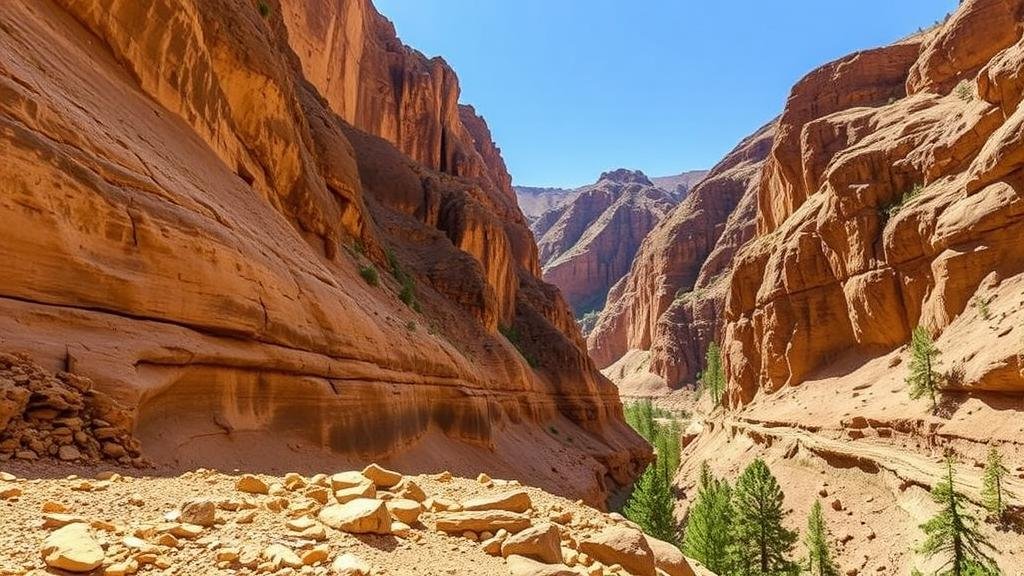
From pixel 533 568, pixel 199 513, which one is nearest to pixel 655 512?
pixel 533 568

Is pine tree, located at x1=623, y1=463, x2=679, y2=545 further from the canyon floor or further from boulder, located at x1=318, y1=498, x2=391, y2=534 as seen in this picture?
boulder, located at x1=318, y1=498, x2=391, y2=534

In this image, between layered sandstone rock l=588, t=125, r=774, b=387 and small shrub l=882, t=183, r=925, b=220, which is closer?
small shrub l=882, t=183, r=925, b=220

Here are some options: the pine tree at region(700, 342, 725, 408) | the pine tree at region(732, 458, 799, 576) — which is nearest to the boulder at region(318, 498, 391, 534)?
the pine tree at region(732, 458, 799, 576)

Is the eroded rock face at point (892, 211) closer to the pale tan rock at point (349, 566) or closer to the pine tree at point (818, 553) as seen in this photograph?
the pine tree at point (818, 553)

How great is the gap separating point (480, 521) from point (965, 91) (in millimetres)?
59015

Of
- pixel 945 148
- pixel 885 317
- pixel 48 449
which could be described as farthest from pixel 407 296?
pixel 945 148

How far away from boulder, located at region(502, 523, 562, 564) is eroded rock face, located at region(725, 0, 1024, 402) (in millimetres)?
30372

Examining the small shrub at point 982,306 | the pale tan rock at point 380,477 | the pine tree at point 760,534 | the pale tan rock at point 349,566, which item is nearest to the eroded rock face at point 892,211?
the small shrub at point 982,306

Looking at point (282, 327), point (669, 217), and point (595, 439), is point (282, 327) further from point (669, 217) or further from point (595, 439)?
point (669, 217)

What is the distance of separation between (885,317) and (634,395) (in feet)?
293

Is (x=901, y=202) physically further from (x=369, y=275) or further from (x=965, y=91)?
(x=369, y=275)

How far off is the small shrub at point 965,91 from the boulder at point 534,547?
54271mm

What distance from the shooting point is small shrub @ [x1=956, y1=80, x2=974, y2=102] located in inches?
1675

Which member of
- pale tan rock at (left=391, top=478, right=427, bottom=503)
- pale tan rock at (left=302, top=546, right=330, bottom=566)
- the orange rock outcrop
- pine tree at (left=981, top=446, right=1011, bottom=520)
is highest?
the orange rock outcrop
